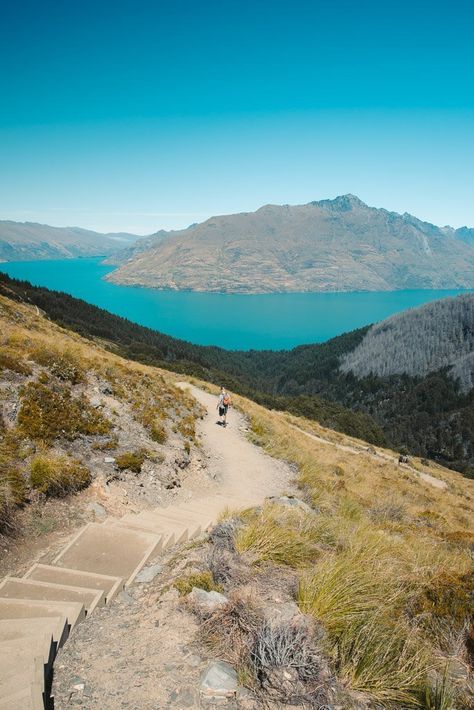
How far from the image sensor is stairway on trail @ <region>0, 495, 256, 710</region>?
4441 millimetres

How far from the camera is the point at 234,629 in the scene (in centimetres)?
525

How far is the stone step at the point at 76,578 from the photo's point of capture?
664 centimetres

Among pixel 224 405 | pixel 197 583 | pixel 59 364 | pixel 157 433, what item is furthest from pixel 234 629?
pixel 224 405

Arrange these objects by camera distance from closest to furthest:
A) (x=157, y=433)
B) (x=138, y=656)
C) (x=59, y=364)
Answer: (x=138, y=656) → (x=59, y=364) → (x=157, y=433)

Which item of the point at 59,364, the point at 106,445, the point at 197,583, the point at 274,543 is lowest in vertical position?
the point at 106,445

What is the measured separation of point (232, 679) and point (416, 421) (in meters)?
213

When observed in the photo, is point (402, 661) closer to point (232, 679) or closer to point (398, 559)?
point (232, 679)

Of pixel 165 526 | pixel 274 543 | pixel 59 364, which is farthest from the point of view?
pixel 59 364

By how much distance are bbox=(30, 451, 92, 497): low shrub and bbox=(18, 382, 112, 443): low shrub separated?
1132 mm

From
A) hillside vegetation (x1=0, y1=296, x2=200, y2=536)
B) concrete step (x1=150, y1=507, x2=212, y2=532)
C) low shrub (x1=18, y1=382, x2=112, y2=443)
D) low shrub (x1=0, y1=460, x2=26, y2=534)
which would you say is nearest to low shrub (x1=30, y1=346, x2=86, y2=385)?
hillside vegetation (x1=0, y1=296, x2=200, y2=536)

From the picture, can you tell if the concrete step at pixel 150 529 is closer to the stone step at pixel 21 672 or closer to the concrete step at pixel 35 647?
the concrete step at pixel 35 647

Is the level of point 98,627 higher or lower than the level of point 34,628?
lower

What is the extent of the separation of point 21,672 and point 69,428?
31.3 ft

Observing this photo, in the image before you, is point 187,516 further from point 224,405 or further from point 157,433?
point 224,405
